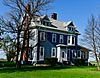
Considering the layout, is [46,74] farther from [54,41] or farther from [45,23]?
[54,41]

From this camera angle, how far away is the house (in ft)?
171

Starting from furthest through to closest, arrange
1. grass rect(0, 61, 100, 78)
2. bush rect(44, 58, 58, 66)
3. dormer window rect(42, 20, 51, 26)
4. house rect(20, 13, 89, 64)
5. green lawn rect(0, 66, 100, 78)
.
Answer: dormer window rect(42, 20, 51, 26)
house rect(20, 13, 89, 64)
bush rect(44, 58, 58, 66)
grass rect(0, 61, 100, 78)
green lawn rect(0, 66, 100, 78)

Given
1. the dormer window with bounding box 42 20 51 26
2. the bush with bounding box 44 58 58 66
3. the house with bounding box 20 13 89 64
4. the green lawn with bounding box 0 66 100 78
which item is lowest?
the green lawn with bounding box 0 66 100 78

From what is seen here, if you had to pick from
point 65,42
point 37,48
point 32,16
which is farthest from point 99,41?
point 65,42

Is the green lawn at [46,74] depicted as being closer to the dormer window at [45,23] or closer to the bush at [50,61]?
the bush at [50,61]

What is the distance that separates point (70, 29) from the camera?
61.3m

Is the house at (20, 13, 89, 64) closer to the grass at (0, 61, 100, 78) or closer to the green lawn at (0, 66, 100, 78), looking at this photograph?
the grass at (0, 61, 100, 78)

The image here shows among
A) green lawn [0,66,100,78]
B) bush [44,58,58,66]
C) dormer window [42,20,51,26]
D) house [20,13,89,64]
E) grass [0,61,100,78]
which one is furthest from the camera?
dormer window [42,20,51,26]

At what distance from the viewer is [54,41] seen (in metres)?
56.2

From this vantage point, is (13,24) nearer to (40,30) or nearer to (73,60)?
(40,30)

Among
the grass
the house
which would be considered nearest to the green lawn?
the grass

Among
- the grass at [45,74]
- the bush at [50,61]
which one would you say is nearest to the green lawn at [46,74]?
the grass at [45,74]

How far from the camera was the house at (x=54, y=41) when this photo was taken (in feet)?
171

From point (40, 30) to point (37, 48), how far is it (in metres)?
3.48
